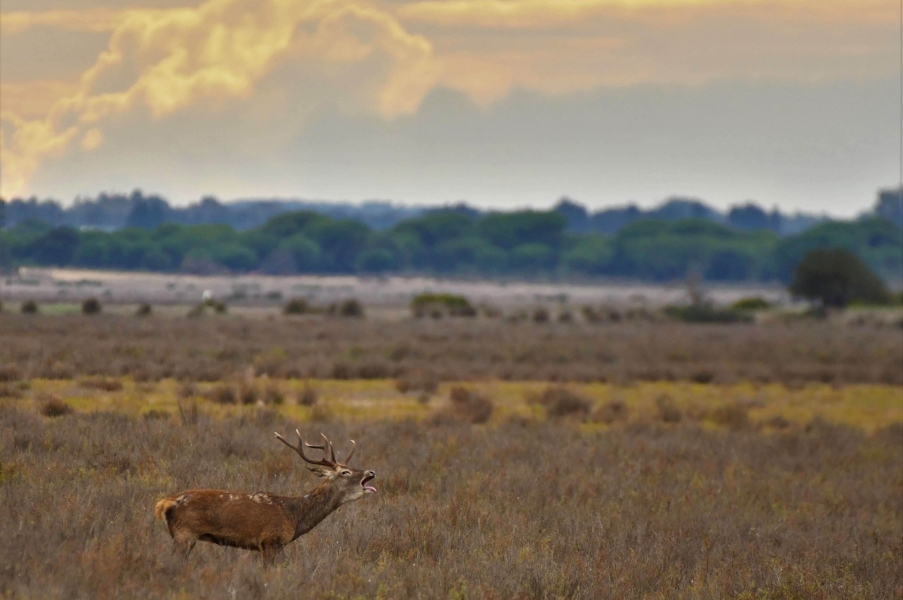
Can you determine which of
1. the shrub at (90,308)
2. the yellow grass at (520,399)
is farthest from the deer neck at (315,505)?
the shrub at (90,308)

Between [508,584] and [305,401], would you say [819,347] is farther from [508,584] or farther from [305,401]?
[508,584]

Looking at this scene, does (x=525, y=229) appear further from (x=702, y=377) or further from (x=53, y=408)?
(x=53, y=408)

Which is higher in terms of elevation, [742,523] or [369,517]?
[369,517]

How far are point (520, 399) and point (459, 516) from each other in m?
17.5

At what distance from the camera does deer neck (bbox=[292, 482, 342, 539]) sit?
938cm

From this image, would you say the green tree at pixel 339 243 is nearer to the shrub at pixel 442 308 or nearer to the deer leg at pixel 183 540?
the shrub at pixel 442 308

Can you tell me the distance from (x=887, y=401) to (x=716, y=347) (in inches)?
553

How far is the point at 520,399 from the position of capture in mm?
29531

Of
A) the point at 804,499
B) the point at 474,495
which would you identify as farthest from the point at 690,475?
the point at 474,495

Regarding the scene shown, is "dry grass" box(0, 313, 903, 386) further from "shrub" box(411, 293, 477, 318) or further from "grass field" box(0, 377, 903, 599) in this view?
"shrub" box(411, 293, 477, 318)

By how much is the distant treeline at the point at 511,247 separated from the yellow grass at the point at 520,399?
117662 millimetres

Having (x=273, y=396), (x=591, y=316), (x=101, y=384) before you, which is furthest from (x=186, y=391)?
(x=591, y=316)

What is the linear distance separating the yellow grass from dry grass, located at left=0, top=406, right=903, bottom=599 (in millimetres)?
2153

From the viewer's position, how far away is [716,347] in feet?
154
